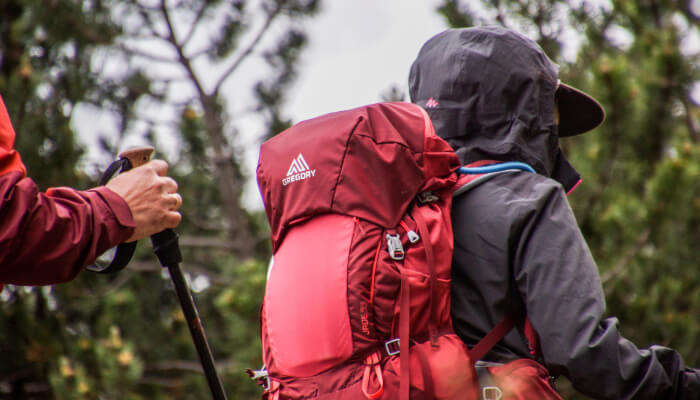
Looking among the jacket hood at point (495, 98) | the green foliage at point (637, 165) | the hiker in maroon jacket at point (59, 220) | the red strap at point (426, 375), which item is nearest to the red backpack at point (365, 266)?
the red strap at point (426, 375)

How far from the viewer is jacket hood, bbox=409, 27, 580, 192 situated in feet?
5.72

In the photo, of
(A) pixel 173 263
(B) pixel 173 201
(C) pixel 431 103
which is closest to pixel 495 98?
(C) pixel 431 103

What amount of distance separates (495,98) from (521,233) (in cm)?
41

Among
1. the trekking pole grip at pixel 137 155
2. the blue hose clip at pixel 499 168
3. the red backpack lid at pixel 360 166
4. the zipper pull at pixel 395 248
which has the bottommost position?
the zipper pull at pixel 395 248

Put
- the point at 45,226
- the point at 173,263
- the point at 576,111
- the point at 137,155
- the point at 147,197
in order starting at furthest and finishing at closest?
the point at 576,111, the point at 173,263, the point at 137,155, the point at 147,197, the point at 45,226

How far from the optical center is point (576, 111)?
2125mm

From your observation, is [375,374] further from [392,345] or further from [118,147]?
[118,147]

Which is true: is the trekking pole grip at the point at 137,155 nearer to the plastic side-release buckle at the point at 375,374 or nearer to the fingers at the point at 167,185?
the fingers at the point at 167,185

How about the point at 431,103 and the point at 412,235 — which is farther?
the point at 431,103

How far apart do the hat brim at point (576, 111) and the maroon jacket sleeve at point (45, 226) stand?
1.37 meters

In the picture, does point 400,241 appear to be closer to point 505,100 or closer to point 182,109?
point 505,100

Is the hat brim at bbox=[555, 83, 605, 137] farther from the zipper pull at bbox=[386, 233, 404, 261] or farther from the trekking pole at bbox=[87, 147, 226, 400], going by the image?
the trekking pole at bbox=[87, 147, 226, 400]

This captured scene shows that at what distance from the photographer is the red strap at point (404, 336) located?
1.41 metres

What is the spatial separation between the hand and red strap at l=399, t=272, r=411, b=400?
22.6 inches
